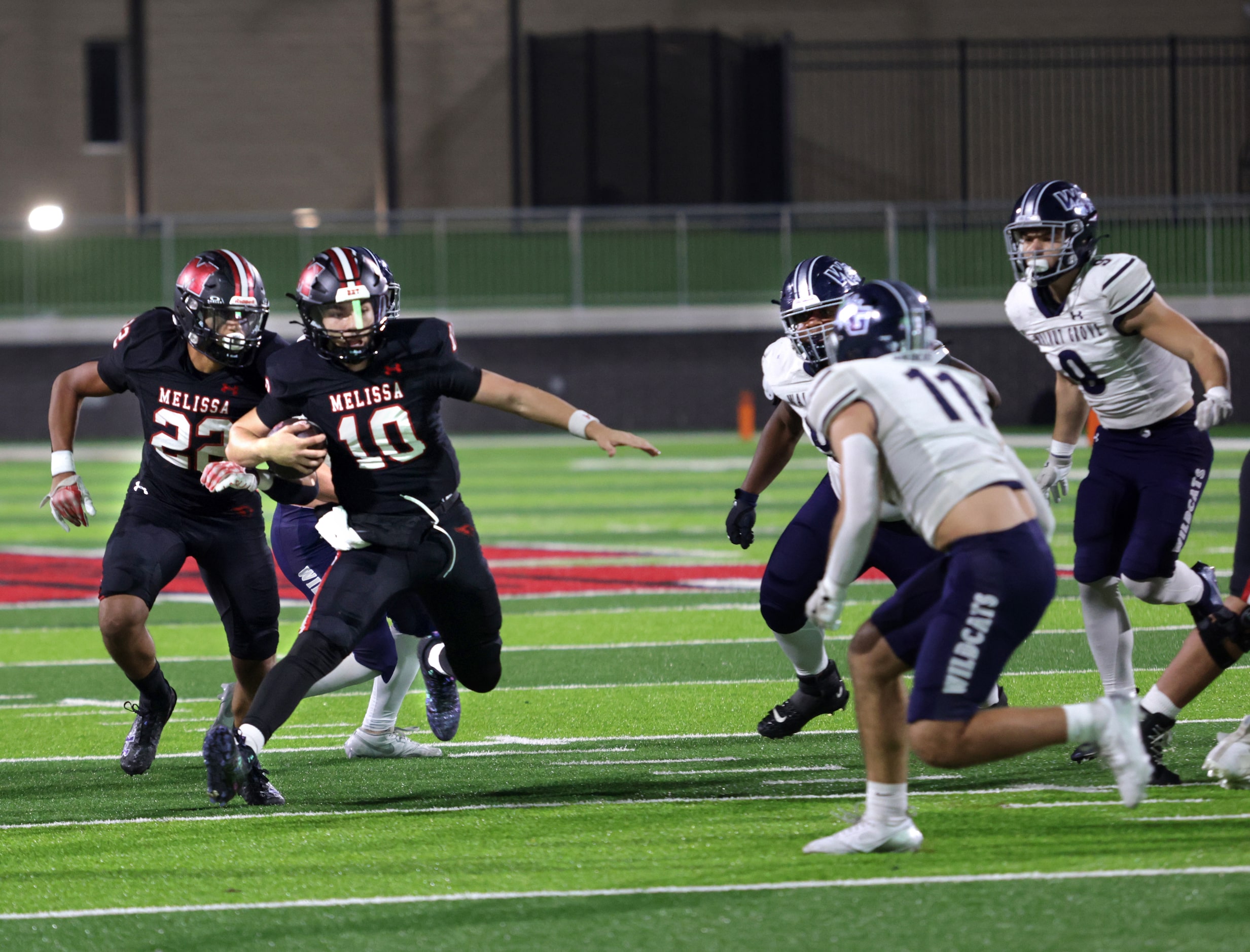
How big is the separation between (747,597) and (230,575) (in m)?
4.80

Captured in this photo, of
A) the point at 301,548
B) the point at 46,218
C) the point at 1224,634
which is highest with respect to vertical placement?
the point at 46,218

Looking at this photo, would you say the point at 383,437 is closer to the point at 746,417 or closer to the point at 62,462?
the point at 62,462

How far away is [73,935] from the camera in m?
4.03

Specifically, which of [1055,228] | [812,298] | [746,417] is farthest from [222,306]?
[746,417]

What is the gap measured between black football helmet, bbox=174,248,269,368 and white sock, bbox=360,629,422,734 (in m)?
1.26

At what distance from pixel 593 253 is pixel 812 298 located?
66.1 feet

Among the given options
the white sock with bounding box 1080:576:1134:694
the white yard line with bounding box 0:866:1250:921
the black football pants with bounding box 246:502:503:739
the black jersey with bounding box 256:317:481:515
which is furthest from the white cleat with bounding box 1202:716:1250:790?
the black jersey with bounding box 256:317:481:515

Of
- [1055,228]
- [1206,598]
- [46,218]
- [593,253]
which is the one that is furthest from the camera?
[46,218]

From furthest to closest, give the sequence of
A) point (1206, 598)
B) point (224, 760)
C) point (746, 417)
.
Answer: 1. point (746, 417)
2. point (1206, 598)
3. point (224, 760)

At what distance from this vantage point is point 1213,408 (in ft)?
18.1

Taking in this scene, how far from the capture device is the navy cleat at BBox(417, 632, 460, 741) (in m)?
6.47

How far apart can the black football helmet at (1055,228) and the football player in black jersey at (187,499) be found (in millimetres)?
2676

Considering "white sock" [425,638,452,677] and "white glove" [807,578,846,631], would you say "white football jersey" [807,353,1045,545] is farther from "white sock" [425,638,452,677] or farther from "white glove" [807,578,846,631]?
"white sock" [425,638,452,677]

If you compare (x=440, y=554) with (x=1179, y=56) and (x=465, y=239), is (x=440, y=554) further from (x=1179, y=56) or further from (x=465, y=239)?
(x=1179, y=56)
